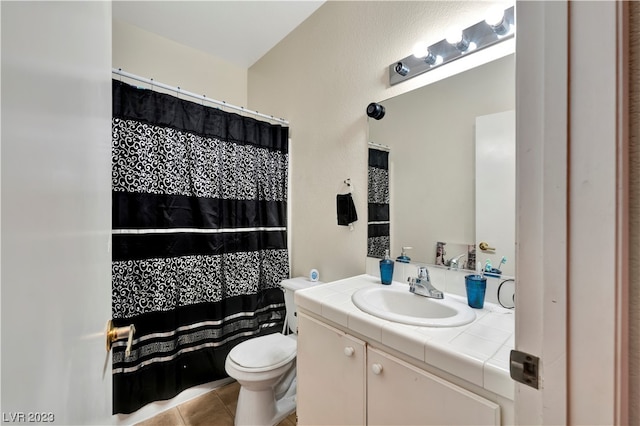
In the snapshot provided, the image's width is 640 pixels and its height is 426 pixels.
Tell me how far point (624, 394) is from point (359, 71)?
1769 mm

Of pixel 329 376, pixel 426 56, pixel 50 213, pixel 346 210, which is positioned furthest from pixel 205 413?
pixel 426 56

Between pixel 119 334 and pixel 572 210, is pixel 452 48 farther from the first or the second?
pixel 119 334

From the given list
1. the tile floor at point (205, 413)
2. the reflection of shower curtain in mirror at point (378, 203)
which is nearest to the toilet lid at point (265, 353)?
the tile floor at point (205, 413)

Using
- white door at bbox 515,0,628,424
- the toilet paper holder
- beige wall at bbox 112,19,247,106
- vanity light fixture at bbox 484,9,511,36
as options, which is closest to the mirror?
vanity light fixture at bbox 484,9,511,36

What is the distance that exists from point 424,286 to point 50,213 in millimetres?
1297

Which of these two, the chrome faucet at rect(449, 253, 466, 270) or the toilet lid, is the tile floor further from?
the chrome faucet at rect(449, 253, 466, 270)

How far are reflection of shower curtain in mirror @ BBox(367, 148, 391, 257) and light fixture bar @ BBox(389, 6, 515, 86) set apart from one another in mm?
436

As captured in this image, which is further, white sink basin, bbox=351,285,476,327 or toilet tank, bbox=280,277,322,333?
toilet tank, bbox=280,277,322,333

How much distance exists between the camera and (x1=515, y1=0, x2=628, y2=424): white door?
357 mm

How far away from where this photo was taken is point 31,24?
0.28 metres

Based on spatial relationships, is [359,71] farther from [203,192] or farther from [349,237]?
[203,192]

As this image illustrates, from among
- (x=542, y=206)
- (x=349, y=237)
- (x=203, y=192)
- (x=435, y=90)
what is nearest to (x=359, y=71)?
(x=435, y=90)

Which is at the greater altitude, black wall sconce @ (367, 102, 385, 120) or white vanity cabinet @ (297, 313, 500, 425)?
black wall sconce @ (367, 102, 385, 120)

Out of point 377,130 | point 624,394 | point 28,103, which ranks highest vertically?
point 377,130
